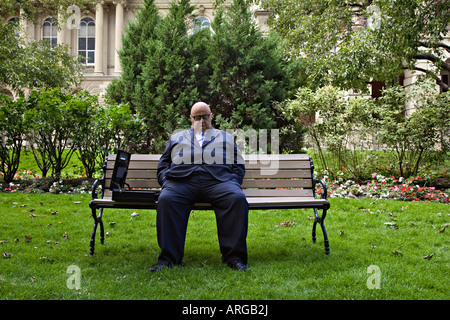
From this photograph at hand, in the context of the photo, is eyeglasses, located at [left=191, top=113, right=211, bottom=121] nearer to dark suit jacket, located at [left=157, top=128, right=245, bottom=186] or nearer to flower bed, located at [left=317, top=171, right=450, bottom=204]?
dark suit jacket, located at [left=157, top=128, right=245, bottom=186]

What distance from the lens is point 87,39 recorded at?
114ft

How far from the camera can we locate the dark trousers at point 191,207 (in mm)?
3988

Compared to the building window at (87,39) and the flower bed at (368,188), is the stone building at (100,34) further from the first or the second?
the flower bed at (368,188)

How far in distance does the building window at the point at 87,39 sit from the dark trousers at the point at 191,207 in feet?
109

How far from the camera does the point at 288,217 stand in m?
6.54

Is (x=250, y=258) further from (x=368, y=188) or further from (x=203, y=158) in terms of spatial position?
(x=368, y=188)

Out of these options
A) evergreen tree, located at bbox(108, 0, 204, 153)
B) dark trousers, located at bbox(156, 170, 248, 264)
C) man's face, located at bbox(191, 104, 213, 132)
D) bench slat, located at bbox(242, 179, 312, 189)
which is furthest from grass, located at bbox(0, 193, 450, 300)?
evergreen tree, located at bbox(108, 0, 204, 153)

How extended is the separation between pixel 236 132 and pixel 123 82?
12.3 ft

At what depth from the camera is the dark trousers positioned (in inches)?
157

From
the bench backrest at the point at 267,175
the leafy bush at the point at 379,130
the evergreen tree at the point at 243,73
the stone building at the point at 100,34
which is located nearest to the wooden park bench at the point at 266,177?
the bench backrest at the point at 267,175

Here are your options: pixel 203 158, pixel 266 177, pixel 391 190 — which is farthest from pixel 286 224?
pixel 391 190

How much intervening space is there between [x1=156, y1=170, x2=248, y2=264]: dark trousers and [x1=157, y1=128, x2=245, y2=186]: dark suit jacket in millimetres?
171

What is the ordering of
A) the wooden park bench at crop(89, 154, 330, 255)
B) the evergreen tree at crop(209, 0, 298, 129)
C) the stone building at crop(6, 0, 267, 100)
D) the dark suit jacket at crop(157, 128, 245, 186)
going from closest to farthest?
the dark suit jacket at crop(157, 128, 245, 186), the wooden park bench at crop(89, 154, 330, 255), the evergreen tree at crop(209, 0, 298, 129), the stone building at crop(6, 0, 267, 100)

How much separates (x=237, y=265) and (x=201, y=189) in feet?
2.95
